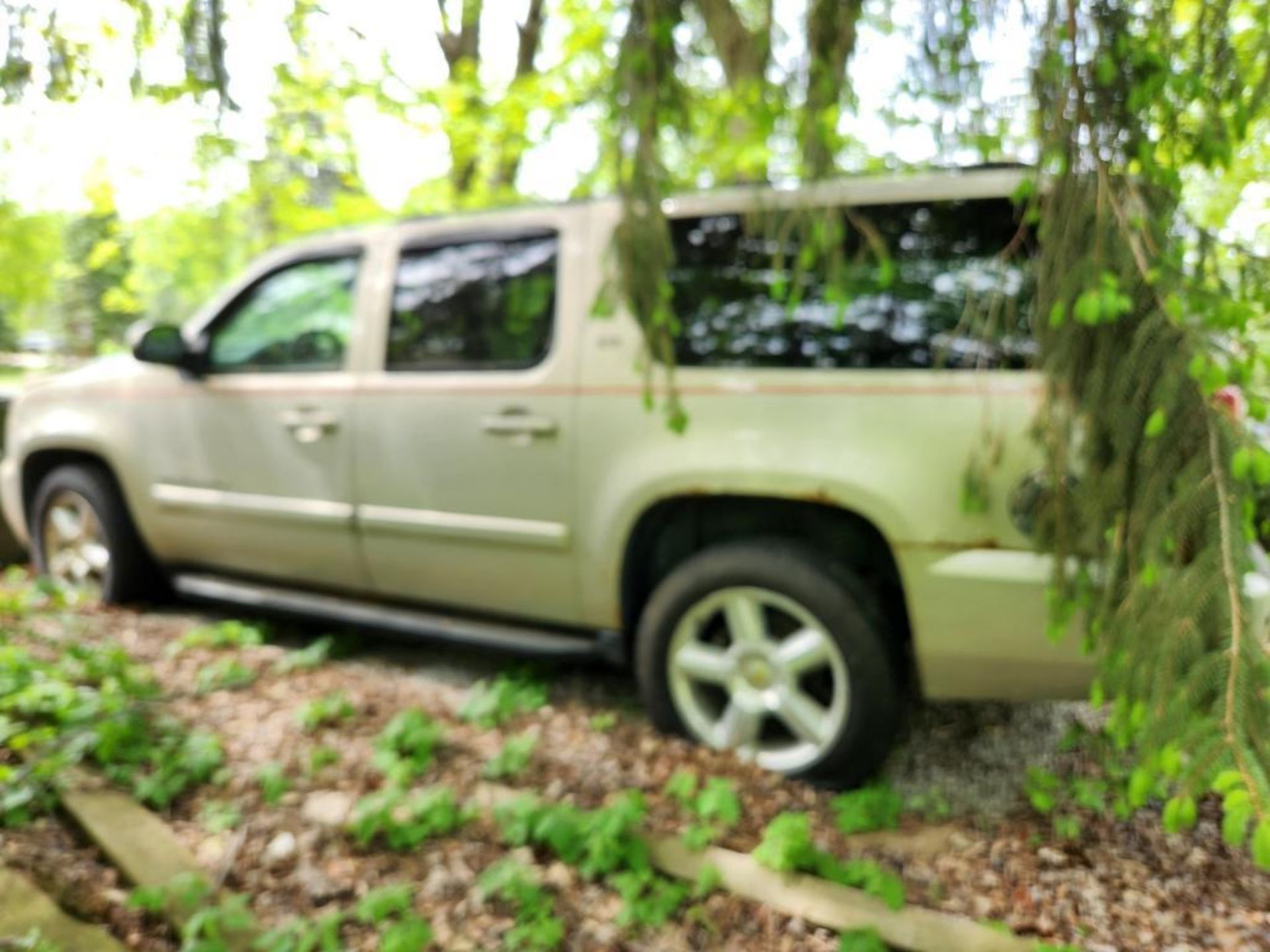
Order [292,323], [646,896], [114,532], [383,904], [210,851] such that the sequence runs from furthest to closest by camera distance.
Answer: [114,532] → [292,323] → [210,851] → [646,896] → [383,904]

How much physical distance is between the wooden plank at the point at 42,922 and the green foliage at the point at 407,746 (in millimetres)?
890

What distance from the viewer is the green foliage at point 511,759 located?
279 cm

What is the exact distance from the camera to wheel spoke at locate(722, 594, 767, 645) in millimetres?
2807

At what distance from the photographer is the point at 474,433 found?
3.20 metres

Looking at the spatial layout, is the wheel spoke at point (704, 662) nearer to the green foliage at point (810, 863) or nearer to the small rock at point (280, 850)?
the green foliage at point (810, 863)

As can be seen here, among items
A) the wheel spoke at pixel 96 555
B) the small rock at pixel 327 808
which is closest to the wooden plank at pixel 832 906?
the small rock at pixel 327 808

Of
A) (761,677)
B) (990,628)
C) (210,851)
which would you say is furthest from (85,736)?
(990,628)

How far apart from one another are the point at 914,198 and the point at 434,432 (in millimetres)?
1798

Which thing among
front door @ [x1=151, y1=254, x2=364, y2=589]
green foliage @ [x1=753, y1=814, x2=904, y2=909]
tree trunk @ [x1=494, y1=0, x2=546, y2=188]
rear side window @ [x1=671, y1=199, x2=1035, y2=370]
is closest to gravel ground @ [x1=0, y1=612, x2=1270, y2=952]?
green foliage @ [x1=753, y1=814, x2=904, y2=909]

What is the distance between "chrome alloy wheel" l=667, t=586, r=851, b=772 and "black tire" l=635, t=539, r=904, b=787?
29 mm

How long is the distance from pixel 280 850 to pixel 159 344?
226 centimetres

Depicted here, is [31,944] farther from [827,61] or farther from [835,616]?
[827,61]

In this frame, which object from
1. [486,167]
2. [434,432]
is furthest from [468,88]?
[434,432]

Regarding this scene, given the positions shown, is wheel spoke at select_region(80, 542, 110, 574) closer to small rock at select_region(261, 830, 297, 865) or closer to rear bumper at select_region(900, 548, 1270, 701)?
small rock at select_region(261, 830, 297, 865)
